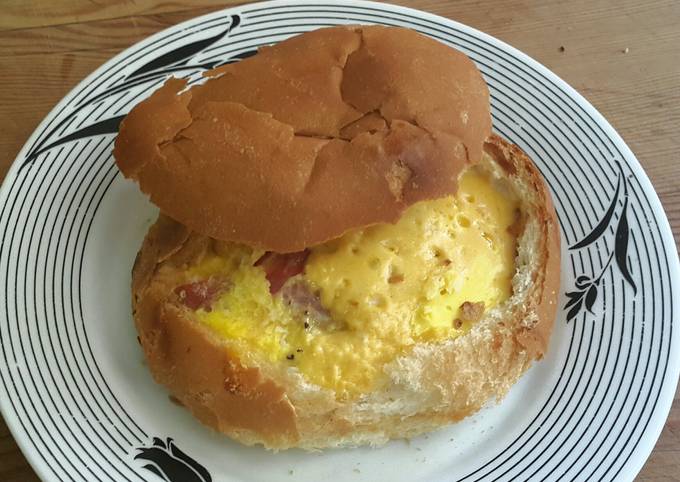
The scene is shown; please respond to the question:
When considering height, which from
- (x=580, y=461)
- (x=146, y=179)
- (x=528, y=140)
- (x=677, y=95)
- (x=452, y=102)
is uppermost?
(x=677, y=95)

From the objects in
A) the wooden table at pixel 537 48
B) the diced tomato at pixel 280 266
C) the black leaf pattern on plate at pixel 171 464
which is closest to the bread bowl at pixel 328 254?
the diced tomato at pixel 280 266

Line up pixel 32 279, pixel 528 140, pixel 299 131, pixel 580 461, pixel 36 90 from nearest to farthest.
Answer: pixel 299 131, pixel 580 461, pixel 32 279, pixel 528 140, pixel 36 90

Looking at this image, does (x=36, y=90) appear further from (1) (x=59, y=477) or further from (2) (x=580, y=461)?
(2) (x=580, y=461)

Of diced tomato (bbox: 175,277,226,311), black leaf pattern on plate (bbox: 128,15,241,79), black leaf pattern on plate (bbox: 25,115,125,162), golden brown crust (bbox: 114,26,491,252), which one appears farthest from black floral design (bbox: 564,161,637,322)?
black leaf pattern on plate (bbox: 25,115,125,162)

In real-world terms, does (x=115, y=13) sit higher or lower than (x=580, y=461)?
higher

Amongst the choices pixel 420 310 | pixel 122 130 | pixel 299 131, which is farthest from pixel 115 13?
pixel 420 310

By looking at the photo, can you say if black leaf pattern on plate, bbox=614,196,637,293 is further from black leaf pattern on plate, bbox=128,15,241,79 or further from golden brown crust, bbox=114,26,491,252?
black leaf pattern on plate, bbox=128,15,241,79

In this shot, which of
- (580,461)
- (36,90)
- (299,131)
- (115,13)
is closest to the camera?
(299,131)

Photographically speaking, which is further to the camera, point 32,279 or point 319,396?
point 32,279
